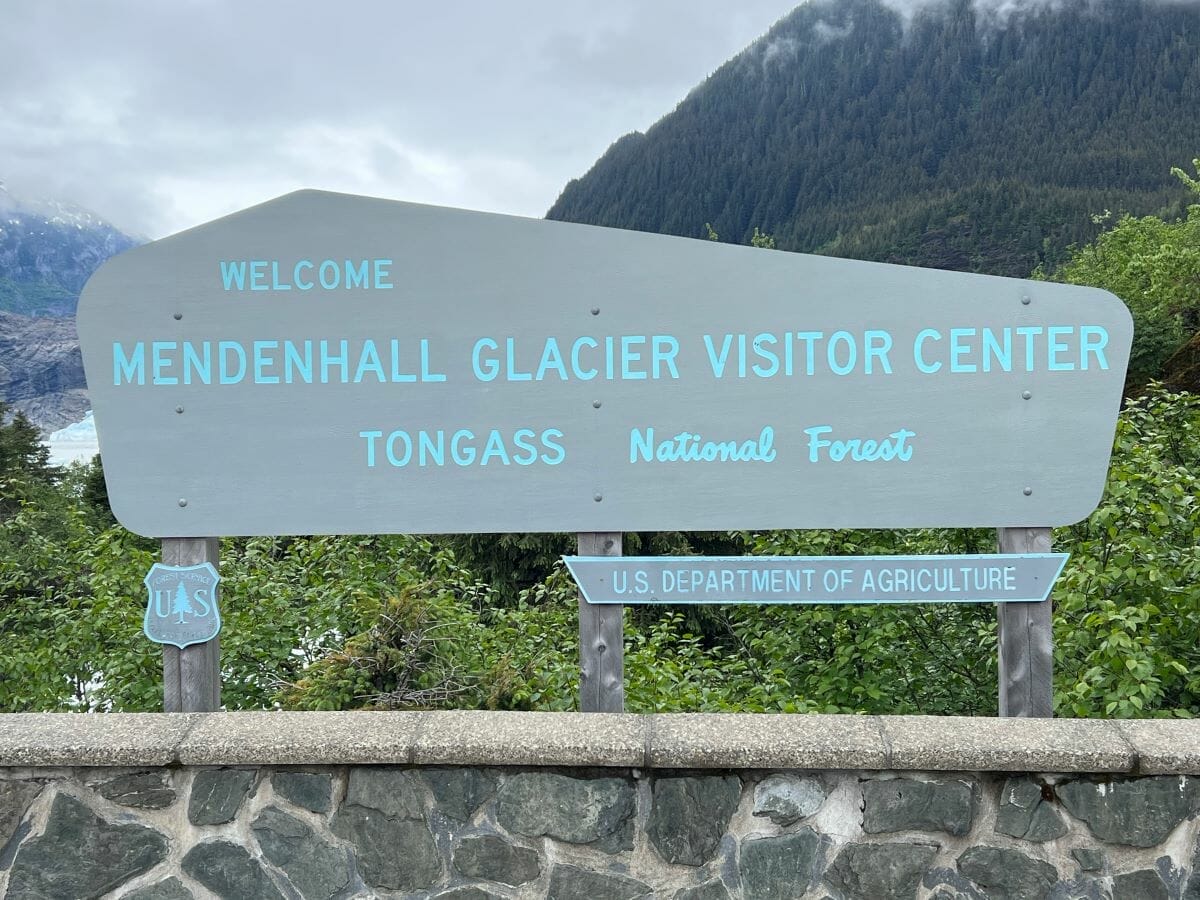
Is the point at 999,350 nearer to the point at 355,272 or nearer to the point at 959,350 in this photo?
the point at 959,350

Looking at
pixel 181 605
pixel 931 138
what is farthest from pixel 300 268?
pixel 931 138

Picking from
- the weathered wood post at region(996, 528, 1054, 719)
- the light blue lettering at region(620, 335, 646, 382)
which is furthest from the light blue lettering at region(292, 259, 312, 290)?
the weathered wood post at region(996, 528, 1054, 719)

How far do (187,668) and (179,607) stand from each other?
19 cm

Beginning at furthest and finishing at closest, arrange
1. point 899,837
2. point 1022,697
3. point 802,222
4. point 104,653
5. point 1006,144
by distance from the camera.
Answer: point 1006,144, point 802,222, point 104,653, point 1022,697, point 899,837

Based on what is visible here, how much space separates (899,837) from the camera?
2.60 metres

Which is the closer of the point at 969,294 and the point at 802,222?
the point at 969,294

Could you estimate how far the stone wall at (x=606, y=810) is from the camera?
2.56 metres

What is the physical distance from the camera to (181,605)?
3.03 meters

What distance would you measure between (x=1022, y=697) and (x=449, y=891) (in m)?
1.71

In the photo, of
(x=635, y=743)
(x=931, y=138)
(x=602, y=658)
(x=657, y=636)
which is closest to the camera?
(x=635, y=743)

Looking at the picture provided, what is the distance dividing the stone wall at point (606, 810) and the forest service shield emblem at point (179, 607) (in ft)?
1.16

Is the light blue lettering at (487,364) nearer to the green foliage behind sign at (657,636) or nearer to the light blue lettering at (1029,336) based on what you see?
the green foliage behind sign at (657,636)

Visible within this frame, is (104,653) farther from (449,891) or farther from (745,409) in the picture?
(745,409)

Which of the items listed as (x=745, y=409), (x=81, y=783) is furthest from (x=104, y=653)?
(x=745, y=409)
